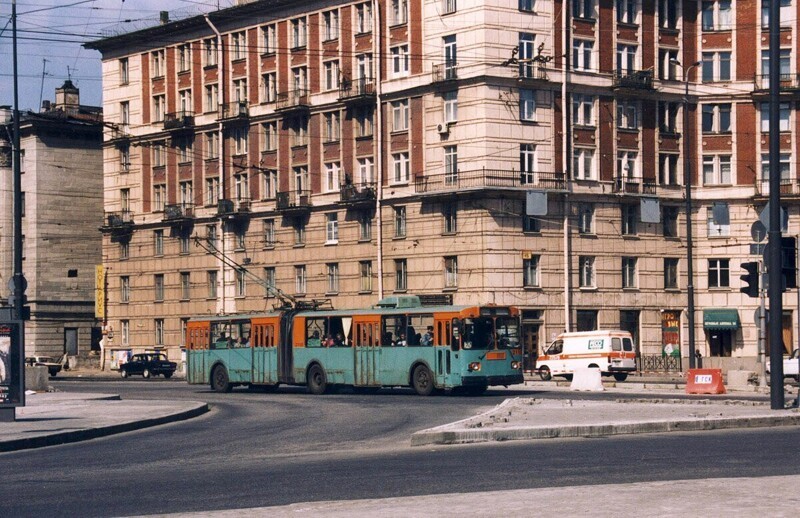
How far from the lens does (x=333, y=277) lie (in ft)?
249

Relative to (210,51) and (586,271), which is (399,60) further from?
(210,51)

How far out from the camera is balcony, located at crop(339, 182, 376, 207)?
238 ft

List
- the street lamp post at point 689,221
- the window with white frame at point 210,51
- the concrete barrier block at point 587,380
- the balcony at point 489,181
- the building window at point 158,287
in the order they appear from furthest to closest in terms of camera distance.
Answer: the building window at point 158,287 < the window with white frame at point 210,51 < the balcony at point 489,181 < the street lamp post at point 689,221 < the concrete barrier block at point 587,380

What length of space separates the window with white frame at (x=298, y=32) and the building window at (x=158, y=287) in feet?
59.8

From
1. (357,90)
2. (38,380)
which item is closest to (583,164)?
(357,90)

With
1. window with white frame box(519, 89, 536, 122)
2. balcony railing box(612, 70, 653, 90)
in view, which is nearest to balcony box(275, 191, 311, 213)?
window with white frame box(519, 89, 536, 122)

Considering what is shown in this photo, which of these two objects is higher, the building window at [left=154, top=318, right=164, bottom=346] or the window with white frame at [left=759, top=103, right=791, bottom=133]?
the window with white frame at [left=759, top=103, right=791, bottom=133]

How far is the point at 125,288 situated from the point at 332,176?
68.2ft

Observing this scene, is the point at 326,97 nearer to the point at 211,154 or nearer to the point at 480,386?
the point at 211,154

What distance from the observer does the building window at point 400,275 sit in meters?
71.6

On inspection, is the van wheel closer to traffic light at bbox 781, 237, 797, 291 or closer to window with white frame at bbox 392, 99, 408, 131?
window with white frame at bbox 392, 99, 408, 131

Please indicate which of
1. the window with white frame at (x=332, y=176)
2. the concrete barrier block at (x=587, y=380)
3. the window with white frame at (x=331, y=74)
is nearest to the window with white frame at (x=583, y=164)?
the window with white frame at (x=332, y=176)

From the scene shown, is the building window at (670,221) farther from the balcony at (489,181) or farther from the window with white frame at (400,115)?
the window with white frame at (400,115)

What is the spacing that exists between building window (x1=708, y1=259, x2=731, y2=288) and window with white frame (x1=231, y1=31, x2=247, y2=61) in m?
28.2
